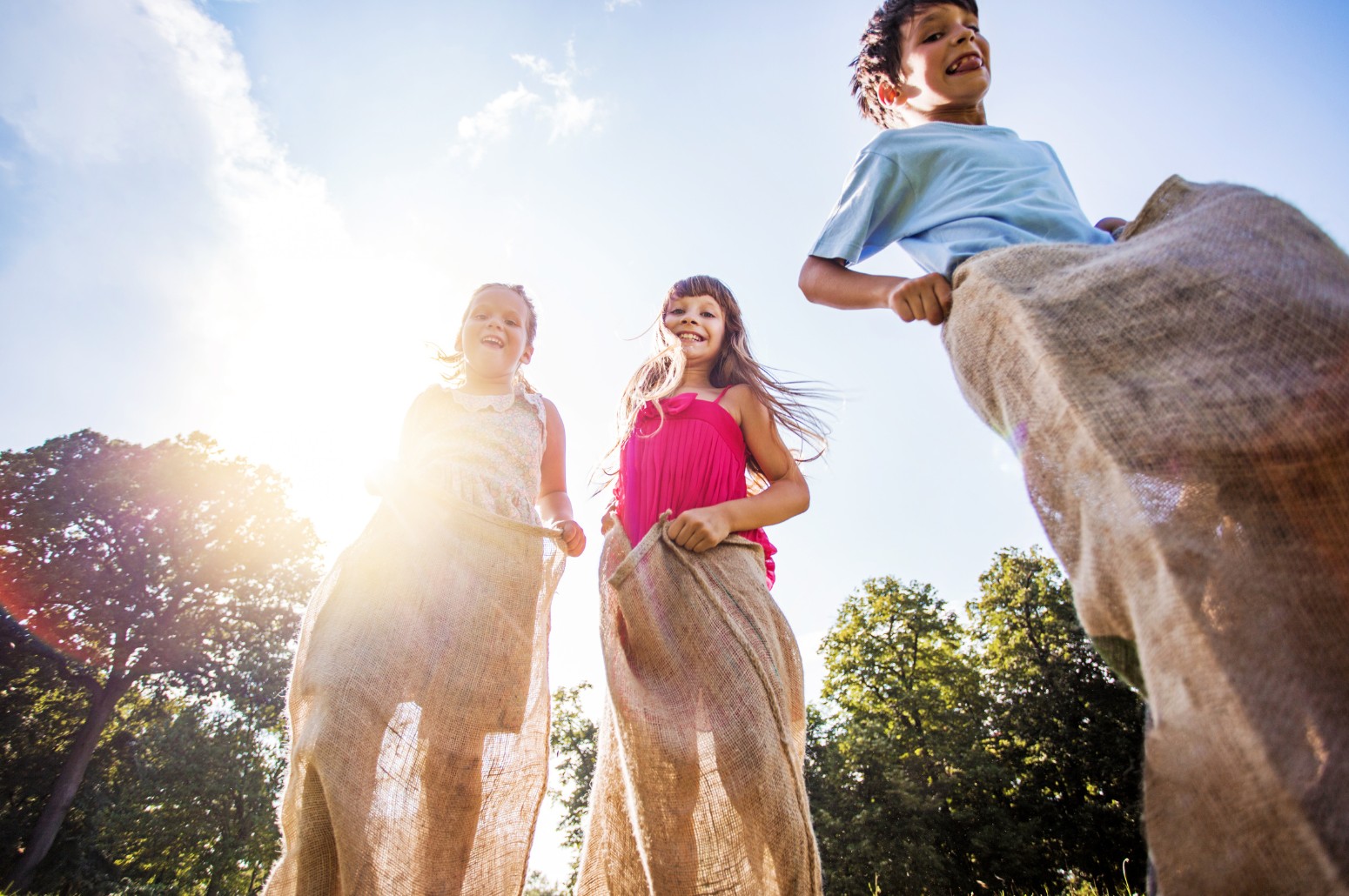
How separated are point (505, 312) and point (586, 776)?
107ft

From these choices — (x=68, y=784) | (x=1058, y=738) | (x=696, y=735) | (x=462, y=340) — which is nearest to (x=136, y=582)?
(x=68, y=784)

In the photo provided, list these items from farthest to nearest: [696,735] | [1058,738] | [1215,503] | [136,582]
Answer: [1058,738], [136,582], [696,735], [1215,503]

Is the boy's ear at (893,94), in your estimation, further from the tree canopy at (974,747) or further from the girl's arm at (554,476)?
the tree canopy at (974,747)

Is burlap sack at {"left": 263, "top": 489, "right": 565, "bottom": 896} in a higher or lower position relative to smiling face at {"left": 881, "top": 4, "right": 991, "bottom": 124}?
lower

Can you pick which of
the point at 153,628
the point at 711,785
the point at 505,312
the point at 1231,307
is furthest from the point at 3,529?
the point at 1231,307

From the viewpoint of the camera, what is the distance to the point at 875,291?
6.30 feet

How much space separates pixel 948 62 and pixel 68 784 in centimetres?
2808

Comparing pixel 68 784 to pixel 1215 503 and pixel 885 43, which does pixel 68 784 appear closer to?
pixel 885 43

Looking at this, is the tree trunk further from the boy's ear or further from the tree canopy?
the boy's ear

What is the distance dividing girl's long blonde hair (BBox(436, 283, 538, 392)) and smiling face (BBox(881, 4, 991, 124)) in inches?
91.8

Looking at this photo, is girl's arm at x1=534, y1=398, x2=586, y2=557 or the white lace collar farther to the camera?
girl's arm at x1=534, y1=398, x2=586, y2=557

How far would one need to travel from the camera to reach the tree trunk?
63.3 feet

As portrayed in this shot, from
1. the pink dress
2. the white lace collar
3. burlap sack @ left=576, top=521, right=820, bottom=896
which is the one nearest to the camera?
burlap sack @ left=576, top=521, right=820, bottom=896

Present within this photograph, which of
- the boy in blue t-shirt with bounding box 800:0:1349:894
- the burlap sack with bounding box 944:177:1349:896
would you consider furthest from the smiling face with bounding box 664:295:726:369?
the burlap sack with bounding box 944:177:1349:896
